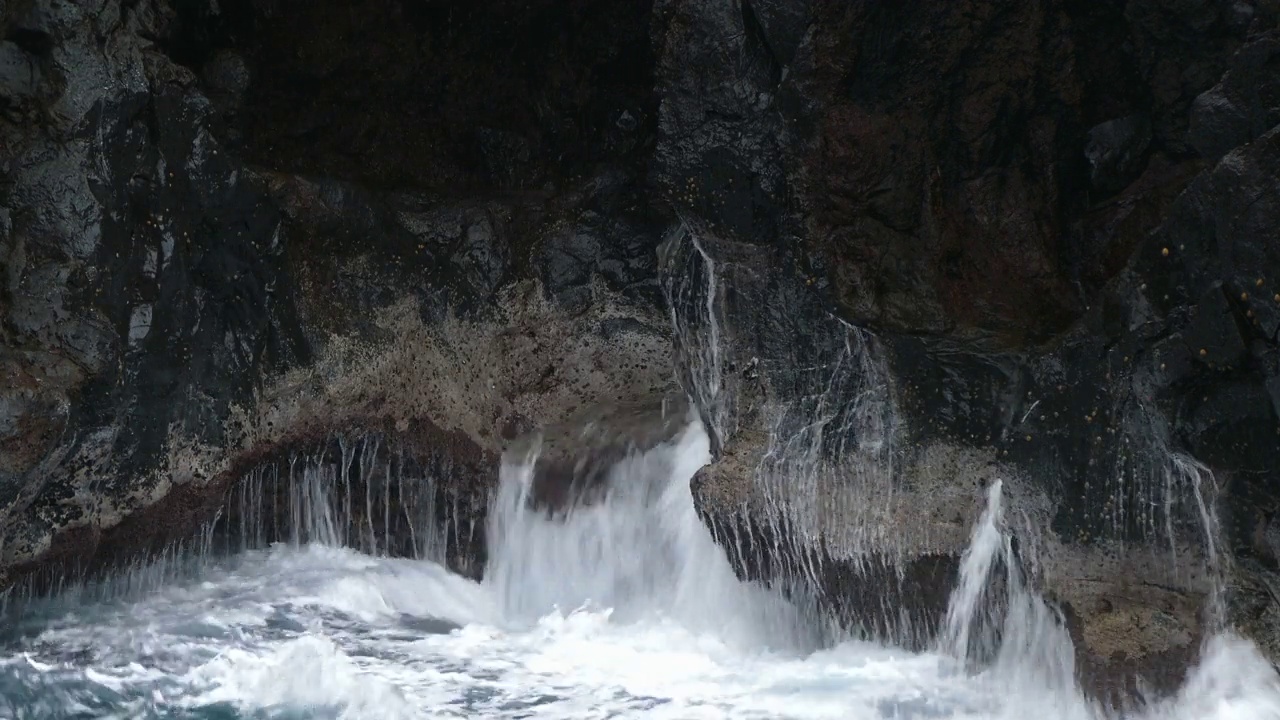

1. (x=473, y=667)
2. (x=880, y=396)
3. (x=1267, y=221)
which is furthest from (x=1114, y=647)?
(x=473, y=667)

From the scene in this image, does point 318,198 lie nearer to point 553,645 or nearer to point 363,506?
point 363,506

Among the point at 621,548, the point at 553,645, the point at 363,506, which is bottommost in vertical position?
the point at 553,645

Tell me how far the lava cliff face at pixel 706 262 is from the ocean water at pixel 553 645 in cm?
24

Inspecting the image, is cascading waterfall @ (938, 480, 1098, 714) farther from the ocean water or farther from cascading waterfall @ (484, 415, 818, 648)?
cascading waterfall @ (484, 415, 818, 648)

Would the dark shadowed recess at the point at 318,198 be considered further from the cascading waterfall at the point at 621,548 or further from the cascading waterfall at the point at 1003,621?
the cascading waterfall at the point at 1003,621

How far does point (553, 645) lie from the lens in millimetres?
7328

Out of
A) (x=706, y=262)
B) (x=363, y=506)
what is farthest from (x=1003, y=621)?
(x=363, y=506)

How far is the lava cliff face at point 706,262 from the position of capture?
5.88 metres

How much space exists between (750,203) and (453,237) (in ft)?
6.47

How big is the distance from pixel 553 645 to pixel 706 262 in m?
2.00

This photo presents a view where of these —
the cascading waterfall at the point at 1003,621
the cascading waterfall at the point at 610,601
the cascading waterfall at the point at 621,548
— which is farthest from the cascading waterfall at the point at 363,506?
the cascading waterfall at the point at 1003,621

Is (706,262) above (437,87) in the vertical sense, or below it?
below

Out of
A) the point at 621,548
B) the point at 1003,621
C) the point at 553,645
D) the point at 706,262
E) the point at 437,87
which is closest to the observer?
the point at 1003,621

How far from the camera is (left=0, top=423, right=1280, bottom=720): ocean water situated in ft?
21.0
